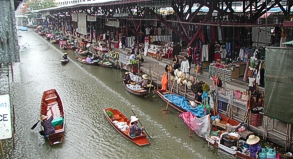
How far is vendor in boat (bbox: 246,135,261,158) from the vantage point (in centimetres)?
1046

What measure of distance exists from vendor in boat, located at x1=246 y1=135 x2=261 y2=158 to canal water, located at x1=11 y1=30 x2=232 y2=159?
1.16 meters

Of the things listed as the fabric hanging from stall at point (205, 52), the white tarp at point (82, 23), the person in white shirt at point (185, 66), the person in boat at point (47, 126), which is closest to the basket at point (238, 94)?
the person in white shirt at point (185, 66)

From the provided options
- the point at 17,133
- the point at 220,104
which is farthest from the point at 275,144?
the point at 17,133

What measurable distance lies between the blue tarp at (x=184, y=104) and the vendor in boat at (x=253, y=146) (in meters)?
3.54

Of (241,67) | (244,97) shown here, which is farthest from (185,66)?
(244,97)

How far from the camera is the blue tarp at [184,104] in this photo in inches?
568

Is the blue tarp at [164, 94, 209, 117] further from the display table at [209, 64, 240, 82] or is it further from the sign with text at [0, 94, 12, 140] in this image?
the sign with text at [0, 94, 12, 140]

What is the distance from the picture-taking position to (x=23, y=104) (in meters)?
18.1

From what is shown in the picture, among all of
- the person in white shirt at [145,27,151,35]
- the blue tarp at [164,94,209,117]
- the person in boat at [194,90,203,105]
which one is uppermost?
the person in white shirt at [145,27,151,35]

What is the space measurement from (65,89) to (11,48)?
1243cm

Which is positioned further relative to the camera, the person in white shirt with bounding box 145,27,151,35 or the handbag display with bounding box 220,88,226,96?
the person in white shirt with bounding box 145,27,151,35

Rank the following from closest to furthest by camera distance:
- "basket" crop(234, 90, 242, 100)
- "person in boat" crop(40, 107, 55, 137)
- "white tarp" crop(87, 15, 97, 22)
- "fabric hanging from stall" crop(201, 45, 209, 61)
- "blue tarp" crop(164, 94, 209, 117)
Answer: "person in boat" crop(40, 107, 55, 137) < "basket" crop(234, 90, 242, 100) < "blue tarp" crop(164, 94, 209, 117) < "fabric hanging from stall" crop(201, 45, 209, 61) < "white tarp" crop(87, 15, 97, 22)

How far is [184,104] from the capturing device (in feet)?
50.8

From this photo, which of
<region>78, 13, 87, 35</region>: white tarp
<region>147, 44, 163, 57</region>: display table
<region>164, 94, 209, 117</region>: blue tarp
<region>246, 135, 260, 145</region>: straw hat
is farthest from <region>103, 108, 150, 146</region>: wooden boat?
<region>78, 13, 87, 35</region>: white tarp
